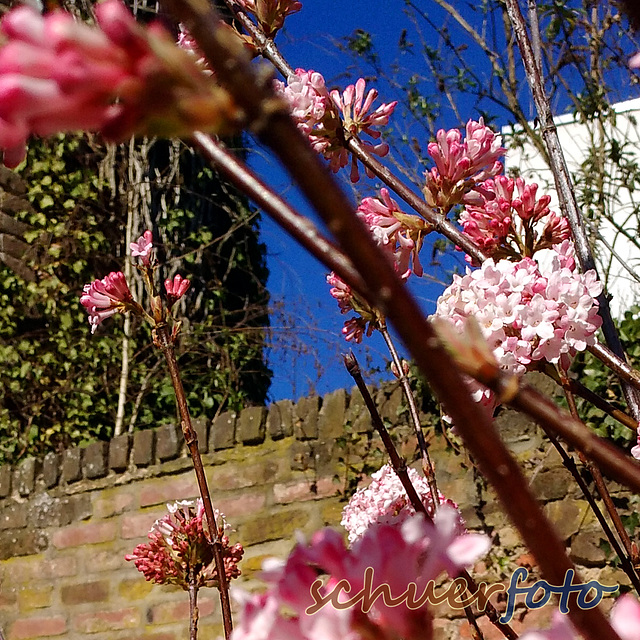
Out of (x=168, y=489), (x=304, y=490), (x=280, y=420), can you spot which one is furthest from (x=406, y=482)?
(x=168, y=489)

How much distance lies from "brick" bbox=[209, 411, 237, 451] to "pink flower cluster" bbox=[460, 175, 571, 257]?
2.77 m

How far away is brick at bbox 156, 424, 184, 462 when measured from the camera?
3.81 m

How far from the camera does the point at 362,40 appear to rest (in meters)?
5.24

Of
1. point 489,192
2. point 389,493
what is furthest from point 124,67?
point 389,493

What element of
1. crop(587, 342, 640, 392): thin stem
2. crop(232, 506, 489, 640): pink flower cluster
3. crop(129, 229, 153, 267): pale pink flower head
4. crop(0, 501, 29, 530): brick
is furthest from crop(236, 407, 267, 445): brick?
crop(232, 506, 489, 640): pink flower cluster

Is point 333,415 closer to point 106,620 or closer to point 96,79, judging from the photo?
point 106,620

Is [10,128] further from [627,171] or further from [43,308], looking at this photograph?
[43,308]

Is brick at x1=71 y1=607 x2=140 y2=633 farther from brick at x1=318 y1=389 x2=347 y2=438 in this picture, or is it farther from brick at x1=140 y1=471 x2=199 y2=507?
brick at x1=318 y1=389 x2=347 y2=438

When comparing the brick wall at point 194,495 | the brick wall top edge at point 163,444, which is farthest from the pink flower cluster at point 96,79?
the brick wall top edge at point 163,444

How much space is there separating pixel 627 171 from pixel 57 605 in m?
3.97

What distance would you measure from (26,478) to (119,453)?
0.66 meters

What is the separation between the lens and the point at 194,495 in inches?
147

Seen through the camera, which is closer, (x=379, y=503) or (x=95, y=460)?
(x=379, y=503)

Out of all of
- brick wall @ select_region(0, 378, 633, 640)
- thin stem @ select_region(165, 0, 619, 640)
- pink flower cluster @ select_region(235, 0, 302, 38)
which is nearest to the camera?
thin stem @ select_region(165, 0, 619, 640)
